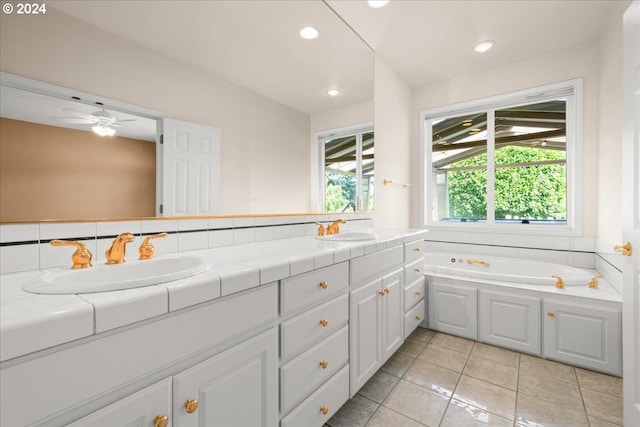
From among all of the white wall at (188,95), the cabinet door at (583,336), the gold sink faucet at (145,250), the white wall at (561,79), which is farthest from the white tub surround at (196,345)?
the white wall at (561,79)

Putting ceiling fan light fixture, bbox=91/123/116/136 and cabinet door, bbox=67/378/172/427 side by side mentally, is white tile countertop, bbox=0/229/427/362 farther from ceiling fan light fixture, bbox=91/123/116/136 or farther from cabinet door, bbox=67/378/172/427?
ceiling fan light fixture, bbox=91/123/116/136

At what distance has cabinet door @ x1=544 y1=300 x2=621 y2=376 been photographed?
5.99 feet

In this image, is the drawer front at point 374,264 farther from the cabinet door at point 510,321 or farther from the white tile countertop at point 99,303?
the cabinet door at point 510,321

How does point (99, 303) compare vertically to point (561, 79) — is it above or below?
below

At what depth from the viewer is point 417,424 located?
4.74 feet

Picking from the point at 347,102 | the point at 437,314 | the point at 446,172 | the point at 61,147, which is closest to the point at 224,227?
the point at 61,147

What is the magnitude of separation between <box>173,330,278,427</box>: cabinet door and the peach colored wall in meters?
0.72

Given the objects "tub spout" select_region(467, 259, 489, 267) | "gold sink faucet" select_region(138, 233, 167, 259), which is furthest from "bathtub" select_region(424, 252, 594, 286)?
"gold sink faucet" select_region(138, 233, 167, 259)

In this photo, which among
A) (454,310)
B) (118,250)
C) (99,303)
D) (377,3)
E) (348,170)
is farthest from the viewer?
(454,310)

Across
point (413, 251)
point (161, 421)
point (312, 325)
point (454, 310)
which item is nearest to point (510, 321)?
point (454, 310)

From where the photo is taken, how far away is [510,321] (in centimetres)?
216

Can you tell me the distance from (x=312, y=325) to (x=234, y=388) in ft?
1.26

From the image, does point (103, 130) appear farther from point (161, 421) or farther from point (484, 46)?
point (484, 46)

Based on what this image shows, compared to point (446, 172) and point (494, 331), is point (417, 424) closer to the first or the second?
point (494, 331)
